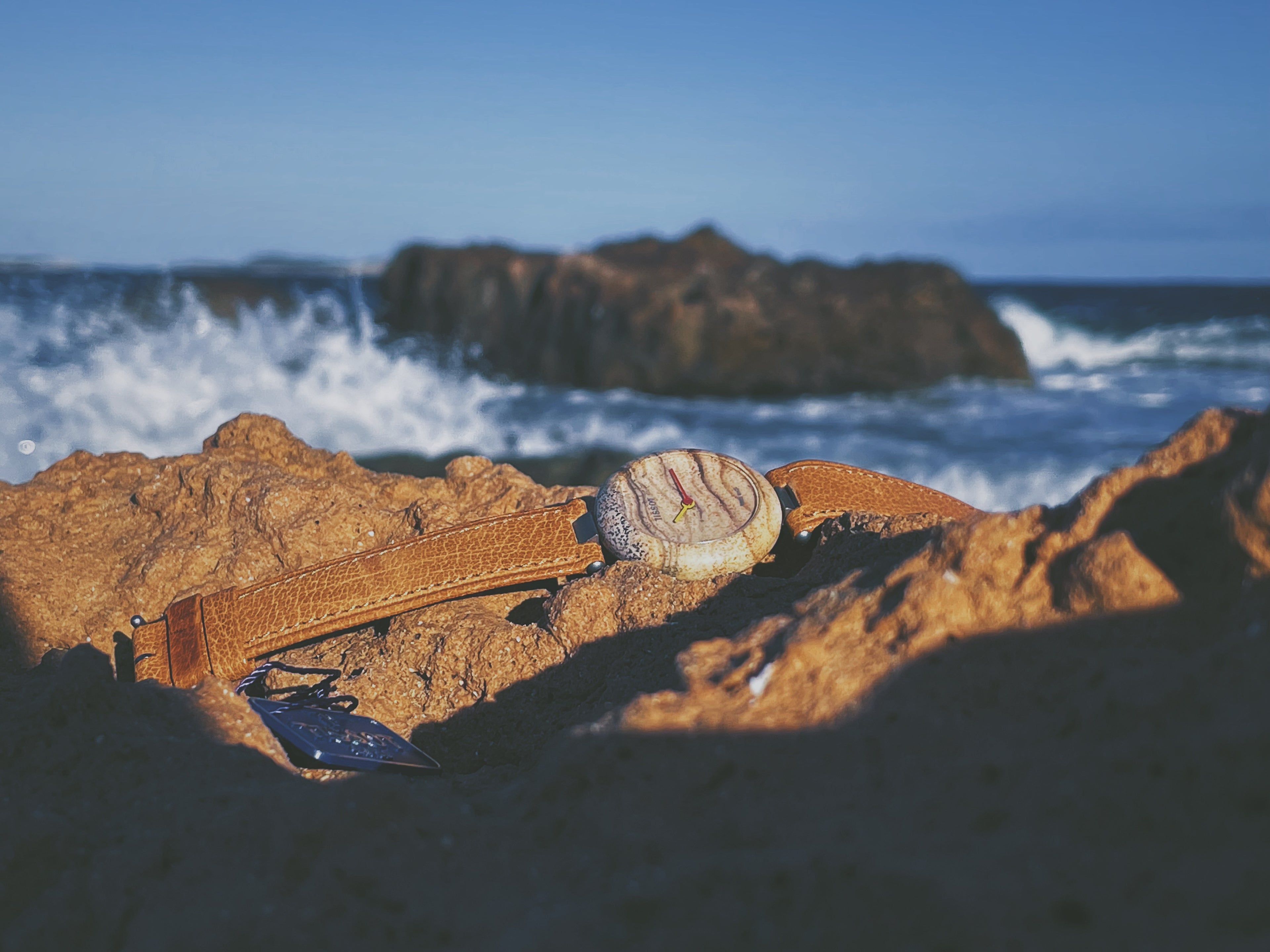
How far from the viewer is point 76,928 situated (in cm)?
139

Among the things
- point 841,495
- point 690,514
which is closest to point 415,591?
point 690,514

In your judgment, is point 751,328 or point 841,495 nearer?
point 841,495

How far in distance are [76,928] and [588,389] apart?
1606cm

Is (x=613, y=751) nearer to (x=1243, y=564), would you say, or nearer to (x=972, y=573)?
(x=972, y=573)

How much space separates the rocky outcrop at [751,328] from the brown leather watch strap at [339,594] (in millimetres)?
14171

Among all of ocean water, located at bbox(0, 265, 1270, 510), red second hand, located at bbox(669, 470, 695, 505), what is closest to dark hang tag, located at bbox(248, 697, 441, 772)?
red second hand, located at bbox(669, 470, 695, 505)

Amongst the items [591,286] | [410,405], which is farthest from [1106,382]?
[410,405]

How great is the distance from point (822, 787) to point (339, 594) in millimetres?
1884

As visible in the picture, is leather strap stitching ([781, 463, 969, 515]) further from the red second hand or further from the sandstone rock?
the sandstone rock

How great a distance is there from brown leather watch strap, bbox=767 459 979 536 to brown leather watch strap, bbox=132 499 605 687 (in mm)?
679

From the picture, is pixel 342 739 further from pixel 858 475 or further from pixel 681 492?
pixel 858 475

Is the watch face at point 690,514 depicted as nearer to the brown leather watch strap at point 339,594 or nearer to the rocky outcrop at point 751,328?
the brown leather watch strap at point 339,594

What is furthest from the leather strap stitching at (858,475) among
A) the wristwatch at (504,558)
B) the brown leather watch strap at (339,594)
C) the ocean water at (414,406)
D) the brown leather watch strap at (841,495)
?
the ocean water at (414,406)

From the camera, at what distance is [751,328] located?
17484 millimetres
